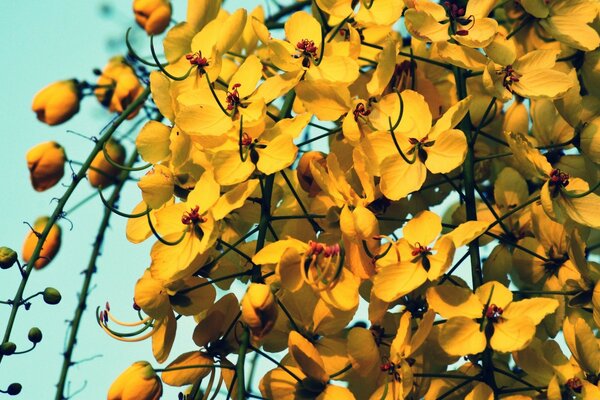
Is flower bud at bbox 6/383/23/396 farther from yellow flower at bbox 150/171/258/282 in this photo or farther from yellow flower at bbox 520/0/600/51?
yellow flower at bbox 520/0/600/51

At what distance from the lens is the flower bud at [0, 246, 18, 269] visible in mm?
992

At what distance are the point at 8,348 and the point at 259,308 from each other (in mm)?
271

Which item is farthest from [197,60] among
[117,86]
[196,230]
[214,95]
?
[117,86]

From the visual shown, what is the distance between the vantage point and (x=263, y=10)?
1268mm

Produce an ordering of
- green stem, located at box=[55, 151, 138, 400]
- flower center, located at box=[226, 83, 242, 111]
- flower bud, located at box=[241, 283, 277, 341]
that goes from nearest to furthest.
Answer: flower bud, located at box=[241, 283, 277, 341]
flower center, located at box=[226, 83, 242, 111]
green stem, located at box=[55, 151, 138, 400]

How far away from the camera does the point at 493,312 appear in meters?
0.86

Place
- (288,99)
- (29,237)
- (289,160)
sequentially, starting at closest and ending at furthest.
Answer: (289,160) < (288,99) < (29,237)

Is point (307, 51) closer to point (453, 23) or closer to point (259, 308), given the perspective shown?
point (453, 23)

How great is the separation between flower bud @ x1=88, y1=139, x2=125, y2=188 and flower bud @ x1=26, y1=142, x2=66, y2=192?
0.05 m

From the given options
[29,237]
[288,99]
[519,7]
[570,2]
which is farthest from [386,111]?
[29,237]

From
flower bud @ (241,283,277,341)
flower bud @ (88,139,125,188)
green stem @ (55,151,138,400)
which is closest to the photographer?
A: flower bud @ (241,283,277,341)

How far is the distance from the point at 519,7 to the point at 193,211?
0.53m

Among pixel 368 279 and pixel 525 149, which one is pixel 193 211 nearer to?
pixel 368 279

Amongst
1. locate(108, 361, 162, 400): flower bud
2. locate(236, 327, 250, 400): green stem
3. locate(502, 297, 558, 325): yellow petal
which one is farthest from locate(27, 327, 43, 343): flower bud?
locate(502, 297, 558, 325): yellow petal
